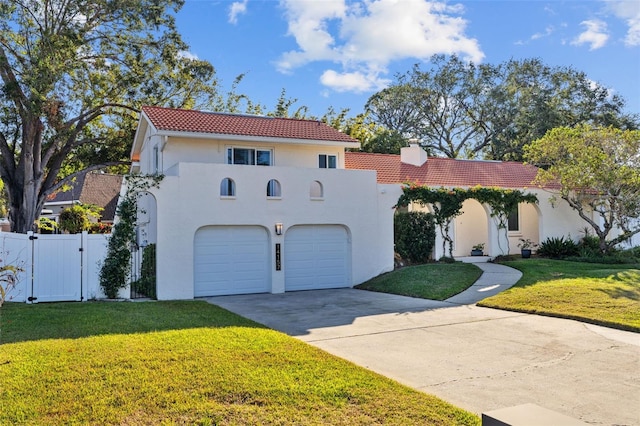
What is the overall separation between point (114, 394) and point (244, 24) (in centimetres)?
1303

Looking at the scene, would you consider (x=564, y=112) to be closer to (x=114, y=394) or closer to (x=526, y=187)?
(x=526, y=187)

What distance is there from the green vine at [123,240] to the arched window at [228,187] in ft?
6.63

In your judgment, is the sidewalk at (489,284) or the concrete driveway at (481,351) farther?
the sidewalk at (489,284)

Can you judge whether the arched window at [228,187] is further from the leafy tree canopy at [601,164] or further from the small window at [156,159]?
the leafy tree canopy at [601,164]

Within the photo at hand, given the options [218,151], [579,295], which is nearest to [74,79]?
[218,151]

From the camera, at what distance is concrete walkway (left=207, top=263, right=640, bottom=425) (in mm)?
5840

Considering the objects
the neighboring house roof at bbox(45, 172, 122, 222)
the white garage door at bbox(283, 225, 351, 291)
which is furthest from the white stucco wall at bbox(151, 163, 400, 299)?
the neighboring house roof at bbox(45, 172, 122, 222)

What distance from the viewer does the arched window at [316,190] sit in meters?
17.3

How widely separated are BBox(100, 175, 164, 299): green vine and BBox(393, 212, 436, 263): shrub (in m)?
9.32

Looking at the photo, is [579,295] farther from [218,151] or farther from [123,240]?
[218,151]

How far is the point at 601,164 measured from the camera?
60.6 feet

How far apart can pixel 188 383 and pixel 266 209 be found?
35.1 feet

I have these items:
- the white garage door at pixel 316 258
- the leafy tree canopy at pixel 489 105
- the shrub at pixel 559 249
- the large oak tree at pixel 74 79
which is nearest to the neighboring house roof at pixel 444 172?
the shrub at pixel 559 249

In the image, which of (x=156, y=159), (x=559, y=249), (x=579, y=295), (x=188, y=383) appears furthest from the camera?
(x=559, y=249)
